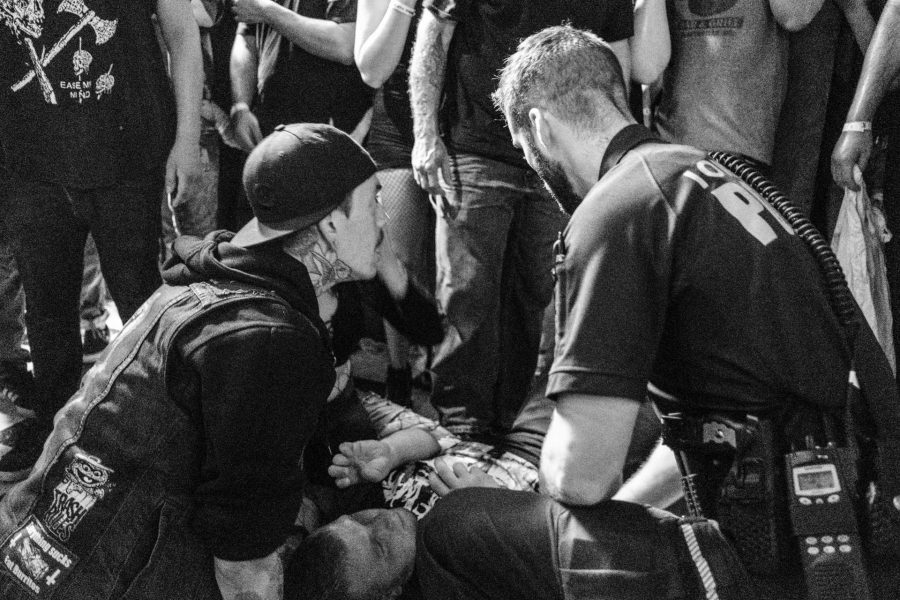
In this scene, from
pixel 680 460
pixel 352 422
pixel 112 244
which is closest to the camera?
pixel 680 460

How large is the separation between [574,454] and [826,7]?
2174 millimetres

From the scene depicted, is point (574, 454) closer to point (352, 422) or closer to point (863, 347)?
point (863, 347)

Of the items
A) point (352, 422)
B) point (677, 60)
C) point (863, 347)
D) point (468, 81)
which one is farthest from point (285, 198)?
point (677, 60)

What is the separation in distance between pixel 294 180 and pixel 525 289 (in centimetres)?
117

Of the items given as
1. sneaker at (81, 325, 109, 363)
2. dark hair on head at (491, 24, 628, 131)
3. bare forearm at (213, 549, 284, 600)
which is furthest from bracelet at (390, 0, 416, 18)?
sneaker at (81, 325, 109, 363)

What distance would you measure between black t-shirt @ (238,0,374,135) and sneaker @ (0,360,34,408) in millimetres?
1222

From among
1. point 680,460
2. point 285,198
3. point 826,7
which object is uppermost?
point 826,7

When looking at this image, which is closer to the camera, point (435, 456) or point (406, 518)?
point (406, 518)

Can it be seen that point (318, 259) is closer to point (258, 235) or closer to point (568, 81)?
point (258, 235)

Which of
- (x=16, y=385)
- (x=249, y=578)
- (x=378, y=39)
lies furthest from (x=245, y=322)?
(x=16, y=385)

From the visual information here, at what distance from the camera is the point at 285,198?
8.53 ft

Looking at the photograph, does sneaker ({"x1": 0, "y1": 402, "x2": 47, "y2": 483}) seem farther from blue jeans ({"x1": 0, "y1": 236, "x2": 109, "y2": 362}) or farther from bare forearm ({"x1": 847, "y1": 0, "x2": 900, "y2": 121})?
bare forearm ({"x1": 847, "y1": 0, "x2": 900, "y2": 121})

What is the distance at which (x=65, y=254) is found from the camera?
3449 millimetres

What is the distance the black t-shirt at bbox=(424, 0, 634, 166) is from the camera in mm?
3398
